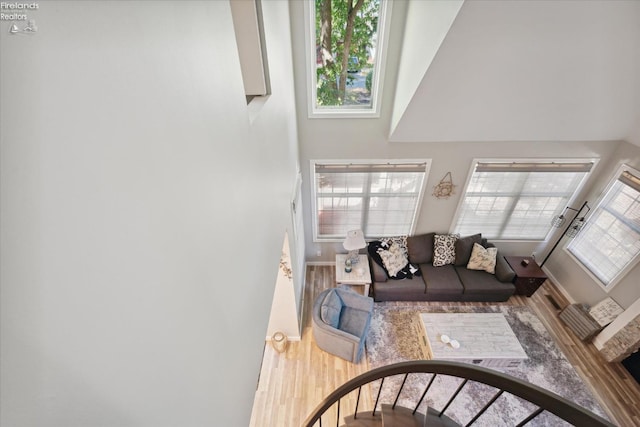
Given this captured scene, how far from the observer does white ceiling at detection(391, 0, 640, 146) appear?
6.47 feet

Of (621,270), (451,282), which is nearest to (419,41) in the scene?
(451,282)

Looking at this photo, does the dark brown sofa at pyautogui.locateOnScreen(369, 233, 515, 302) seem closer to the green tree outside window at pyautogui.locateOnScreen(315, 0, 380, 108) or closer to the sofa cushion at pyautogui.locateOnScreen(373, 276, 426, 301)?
the sofa cushion at pyautogui.locateOnScreen(373, 276, 426, 301)

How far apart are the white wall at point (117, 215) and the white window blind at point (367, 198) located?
10.4ft

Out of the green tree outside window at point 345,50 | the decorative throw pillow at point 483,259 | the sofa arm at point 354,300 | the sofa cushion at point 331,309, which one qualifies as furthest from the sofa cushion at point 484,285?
the green tree outside window at point 345,50

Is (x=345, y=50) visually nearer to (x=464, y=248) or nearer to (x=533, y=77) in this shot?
(x=533, y=77)

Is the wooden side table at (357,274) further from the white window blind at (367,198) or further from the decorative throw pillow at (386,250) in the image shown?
the white window blind at (367,198)

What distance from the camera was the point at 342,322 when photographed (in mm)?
3717

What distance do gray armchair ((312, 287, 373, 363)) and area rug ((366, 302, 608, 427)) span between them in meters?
0.43

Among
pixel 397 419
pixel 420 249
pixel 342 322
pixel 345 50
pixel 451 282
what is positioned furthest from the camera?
pixel 420 249

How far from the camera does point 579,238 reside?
4301 mm

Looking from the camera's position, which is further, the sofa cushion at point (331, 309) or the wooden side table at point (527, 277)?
the wooden side table at point (527, 277)

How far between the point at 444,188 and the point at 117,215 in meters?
4.49

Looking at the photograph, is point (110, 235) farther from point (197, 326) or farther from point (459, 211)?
point (459, 211)

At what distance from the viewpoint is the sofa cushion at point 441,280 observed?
422 centimetres
